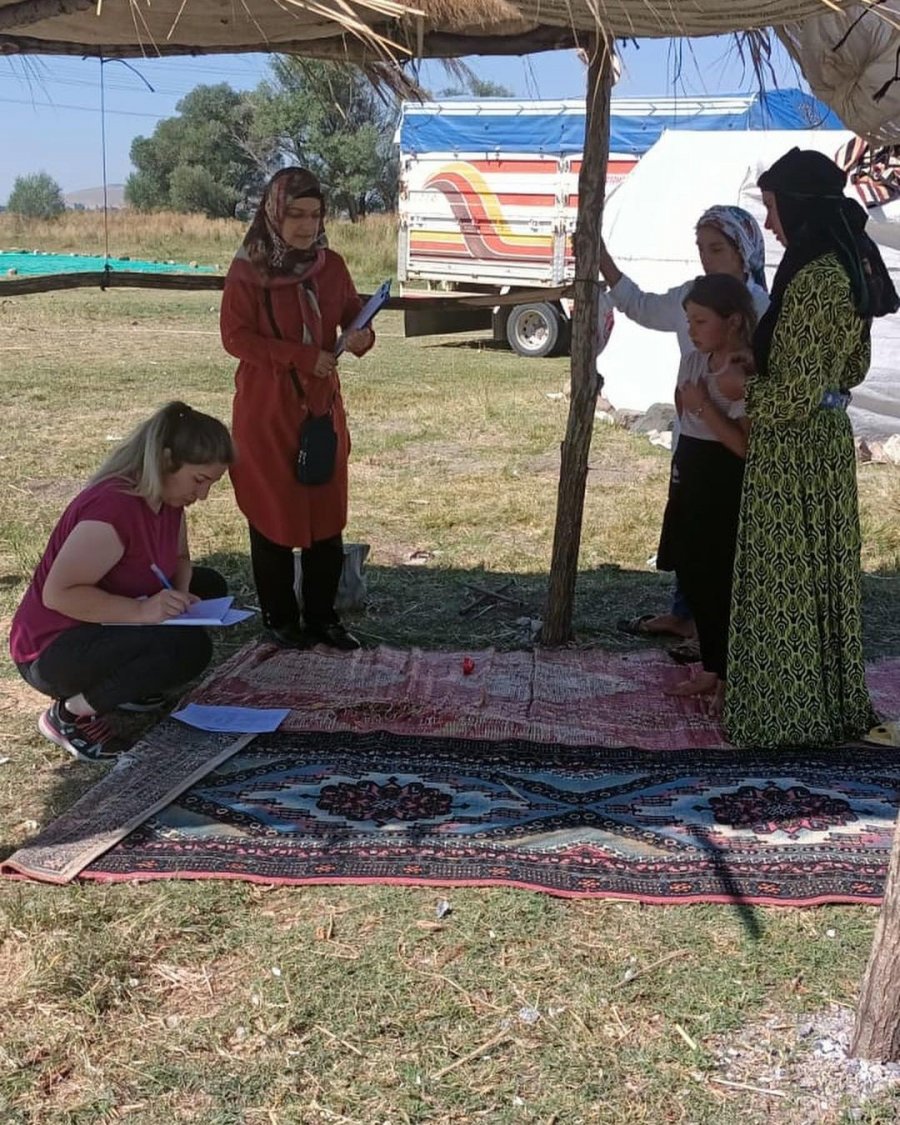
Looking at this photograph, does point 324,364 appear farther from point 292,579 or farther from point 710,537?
point 710,537

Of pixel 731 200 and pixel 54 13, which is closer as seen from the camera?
pixel 54 13

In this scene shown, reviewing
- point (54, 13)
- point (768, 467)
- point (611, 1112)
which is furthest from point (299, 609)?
point (611, 1112)

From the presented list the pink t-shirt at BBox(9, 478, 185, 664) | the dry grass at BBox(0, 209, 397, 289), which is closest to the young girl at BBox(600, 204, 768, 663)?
the pink t-shirt at BBox(9, 478, 185, 664)

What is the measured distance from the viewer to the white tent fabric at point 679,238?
8867mm

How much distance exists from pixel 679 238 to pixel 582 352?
559 cm

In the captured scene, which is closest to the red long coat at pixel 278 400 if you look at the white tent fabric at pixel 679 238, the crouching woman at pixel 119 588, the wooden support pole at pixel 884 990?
the crouching woman at pixel 119 588

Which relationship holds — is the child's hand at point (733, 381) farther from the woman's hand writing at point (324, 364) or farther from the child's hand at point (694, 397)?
the woman's hand writing at point (324, 364)

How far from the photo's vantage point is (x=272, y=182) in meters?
4.34

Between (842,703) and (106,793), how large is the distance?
2.41 meters

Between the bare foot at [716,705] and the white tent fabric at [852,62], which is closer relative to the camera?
the white tent fabric at [852,62]

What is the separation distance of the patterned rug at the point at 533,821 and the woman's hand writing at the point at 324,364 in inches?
53.8

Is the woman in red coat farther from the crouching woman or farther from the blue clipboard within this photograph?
the crouching woman

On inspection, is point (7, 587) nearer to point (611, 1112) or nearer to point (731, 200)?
point (611, 1112)

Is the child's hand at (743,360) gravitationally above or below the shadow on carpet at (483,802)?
above
